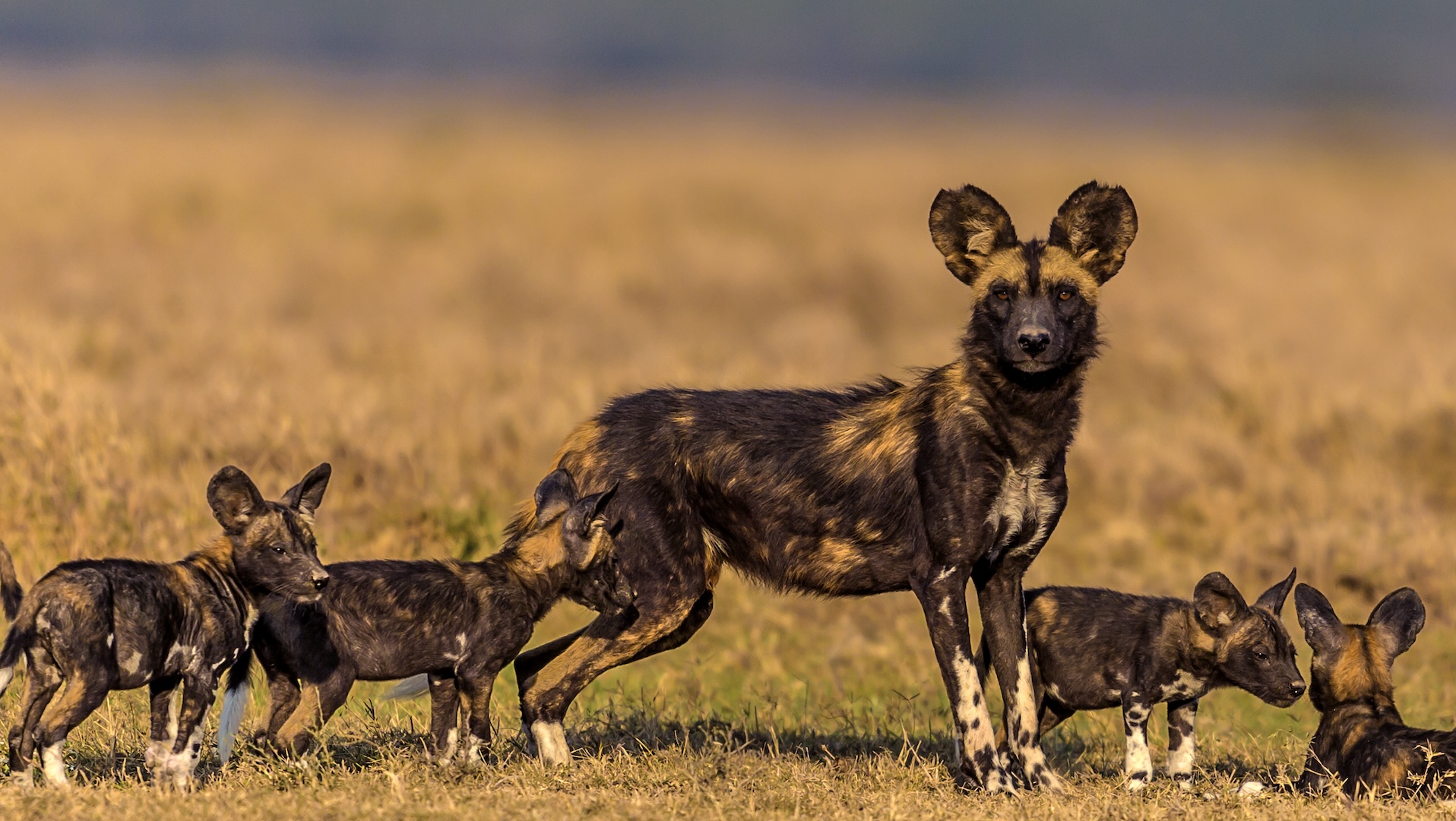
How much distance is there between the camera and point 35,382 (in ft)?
40.4

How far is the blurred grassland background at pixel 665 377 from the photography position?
8.44 meters

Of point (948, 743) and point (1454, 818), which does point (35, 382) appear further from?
point (1454, 818)


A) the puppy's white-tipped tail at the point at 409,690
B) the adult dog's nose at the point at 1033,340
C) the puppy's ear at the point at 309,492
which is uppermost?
the adult dog's nose at the point at 1033,340

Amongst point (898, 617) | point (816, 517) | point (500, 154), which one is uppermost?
point (500, 154)

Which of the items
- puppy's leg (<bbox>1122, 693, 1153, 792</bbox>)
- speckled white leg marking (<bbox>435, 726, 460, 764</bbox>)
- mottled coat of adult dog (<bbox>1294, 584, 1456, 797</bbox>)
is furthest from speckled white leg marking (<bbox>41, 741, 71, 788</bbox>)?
mottled coat of adult dog (<bbox>1294, 584, 1456, 797</bbox>)

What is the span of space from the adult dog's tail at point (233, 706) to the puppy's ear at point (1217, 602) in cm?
404

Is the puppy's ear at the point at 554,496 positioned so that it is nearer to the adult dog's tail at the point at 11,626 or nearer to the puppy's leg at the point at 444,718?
the puppy's leg at the point at 444,718

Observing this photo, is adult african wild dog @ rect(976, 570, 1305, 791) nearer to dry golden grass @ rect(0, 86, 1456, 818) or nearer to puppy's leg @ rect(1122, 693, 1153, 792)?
puppy's leg @ rect(1122, 693, 1153, 792)

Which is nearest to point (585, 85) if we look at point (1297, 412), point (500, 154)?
point (500, 154)

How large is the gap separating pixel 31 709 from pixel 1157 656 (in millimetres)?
4648

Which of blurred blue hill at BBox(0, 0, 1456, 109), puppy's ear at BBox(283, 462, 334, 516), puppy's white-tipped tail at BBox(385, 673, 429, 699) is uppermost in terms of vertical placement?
blurred blue hill at BBox(0, 0, 1456, 109)

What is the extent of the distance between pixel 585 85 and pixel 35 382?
7091 centimetres

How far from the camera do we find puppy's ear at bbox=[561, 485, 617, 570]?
26.2 feet

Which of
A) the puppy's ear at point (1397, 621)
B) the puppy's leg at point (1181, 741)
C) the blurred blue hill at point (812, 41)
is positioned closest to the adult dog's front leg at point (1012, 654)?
the puppy's leg at point (1181, 741)
